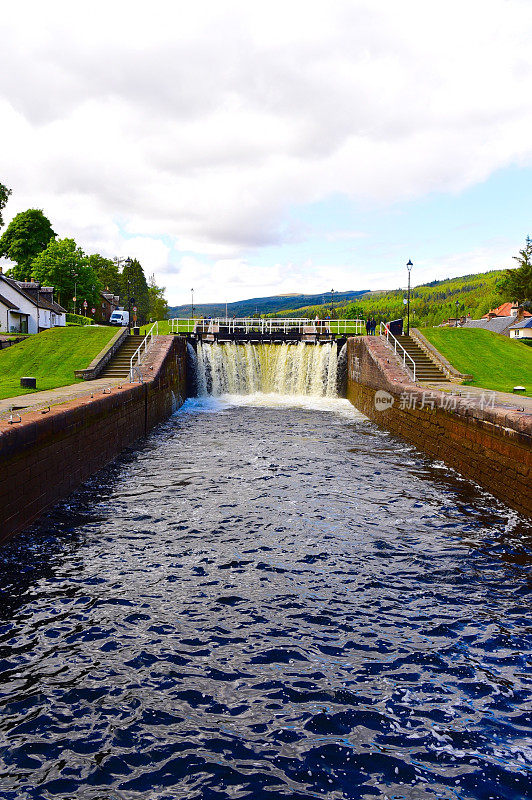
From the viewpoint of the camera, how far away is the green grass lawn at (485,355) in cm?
2714

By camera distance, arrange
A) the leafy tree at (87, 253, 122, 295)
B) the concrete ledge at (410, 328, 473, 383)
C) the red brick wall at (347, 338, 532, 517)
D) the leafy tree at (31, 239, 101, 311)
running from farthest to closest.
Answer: the leafy tree at (87, 253, 122, 295) < the leafy tree at (31, 239, 101, 311) < the concrete ledge at (410, 328, 473, 383) < the red brick wall at (347, 338, 532, 517)

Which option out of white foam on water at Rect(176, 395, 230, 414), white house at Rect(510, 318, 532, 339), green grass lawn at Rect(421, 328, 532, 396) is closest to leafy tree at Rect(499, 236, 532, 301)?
white house at Rect(510, 318, 532, 339)

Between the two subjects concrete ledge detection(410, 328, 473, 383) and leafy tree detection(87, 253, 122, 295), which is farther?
leafy tree detection(87, 253, 122, 295)

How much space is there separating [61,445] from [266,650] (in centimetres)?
704

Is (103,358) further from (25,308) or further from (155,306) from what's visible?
(155,306)

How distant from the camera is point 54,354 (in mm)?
28859

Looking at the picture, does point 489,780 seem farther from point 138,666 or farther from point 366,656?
point 138,666

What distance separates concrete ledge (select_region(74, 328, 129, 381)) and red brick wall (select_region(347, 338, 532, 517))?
1341cm

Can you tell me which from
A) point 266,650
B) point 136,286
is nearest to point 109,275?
point 136,286

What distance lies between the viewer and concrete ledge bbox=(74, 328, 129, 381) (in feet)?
78.0

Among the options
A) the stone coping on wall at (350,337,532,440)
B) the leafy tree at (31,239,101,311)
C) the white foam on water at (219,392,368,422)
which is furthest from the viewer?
the leafy tree at (31,239,101,311)

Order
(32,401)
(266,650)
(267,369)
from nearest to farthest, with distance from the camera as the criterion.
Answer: (266,650) → (32,401) → (267,369)

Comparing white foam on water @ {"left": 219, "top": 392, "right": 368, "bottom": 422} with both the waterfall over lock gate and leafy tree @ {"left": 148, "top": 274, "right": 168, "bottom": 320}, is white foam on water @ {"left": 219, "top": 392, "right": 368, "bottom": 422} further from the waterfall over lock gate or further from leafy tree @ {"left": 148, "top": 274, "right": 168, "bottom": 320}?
leafy tree @ {"left": 148, "top": 274, "right": 168, "bottom": 320}

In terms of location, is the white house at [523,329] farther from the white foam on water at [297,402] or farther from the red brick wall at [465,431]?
the red brick wall at [465,431]
